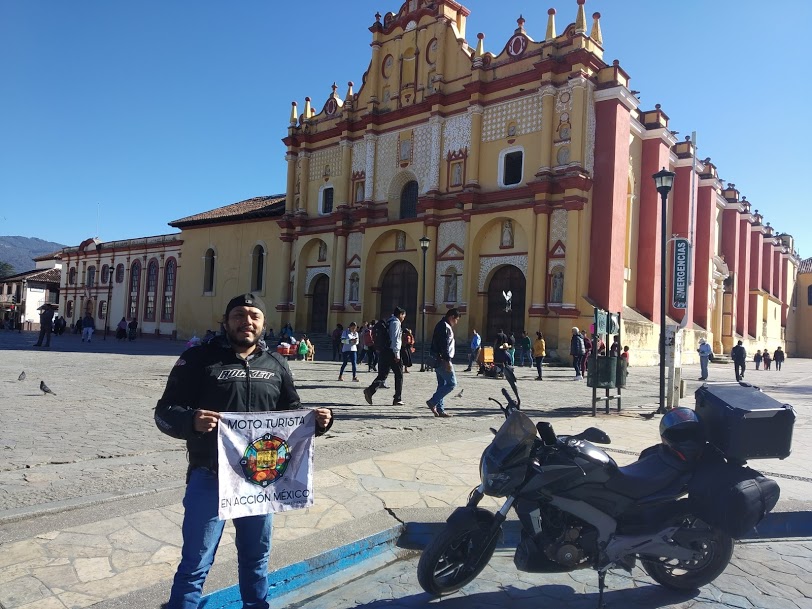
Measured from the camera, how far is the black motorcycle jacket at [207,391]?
2.70 meters

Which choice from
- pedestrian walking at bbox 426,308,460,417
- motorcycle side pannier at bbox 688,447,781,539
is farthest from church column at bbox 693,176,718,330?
motorcycle side pannier at bbox 688,447,781,539

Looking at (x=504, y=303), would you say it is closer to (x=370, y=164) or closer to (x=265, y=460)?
(x=370, y=164)

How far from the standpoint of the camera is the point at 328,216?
109 feet

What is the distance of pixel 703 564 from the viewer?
3656 mm

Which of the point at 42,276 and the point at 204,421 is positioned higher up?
the point at 42,276

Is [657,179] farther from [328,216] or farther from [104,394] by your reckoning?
[328,216]

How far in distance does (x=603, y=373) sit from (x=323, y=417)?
29.0 feet

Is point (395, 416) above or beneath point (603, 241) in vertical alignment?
beneath

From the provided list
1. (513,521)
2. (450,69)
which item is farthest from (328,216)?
(513,521)

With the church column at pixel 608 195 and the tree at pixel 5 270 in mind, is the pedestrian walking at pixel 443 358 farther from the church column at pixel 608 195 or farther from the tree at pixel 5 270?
the tree at pixel 5 270

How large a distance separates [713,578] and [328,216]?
101 feet

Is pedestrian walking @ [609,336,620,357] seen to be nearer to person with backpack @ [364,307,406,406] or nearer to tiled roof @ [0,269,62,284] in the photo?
person with backpack @ [364,307,406,406]

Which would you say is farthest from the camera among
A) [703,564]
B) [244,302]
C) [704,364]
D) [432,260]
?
[432,260]

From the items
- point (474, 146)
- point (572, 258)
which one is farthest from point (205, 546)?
point (474, 146)
